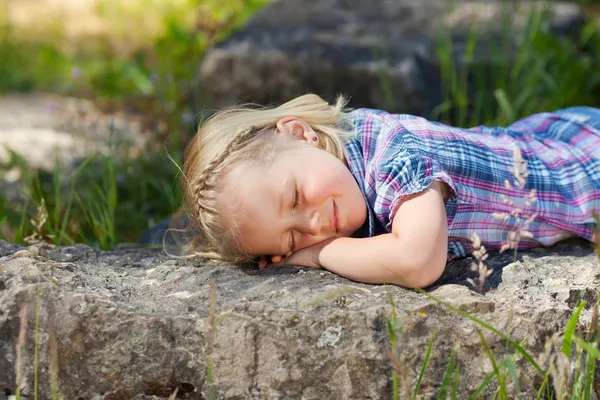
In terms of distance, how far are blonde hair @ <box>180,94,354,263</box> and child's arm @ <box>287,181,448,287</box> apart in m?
0.33

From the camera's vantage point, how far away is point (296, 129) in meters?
2.58

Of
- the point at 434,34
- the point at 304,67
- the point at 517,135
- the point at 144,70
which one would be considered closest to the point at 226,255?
the point at 517,135

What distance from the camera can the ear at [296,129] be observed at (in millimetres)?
2520

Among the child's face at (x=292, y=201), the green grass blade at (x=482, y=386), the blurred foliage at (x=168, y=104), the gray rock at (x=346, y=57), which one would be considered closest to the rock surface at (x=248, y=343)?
the green grass blade at (x=482, y=386)

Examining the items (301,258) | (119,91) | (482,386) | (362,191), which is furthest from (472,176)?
(119,91)

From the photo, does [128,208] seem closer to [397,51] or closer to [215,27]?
[215,27]

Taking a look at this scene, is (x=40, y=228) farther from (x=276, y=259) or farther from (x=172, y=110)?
(x=172, y=110)

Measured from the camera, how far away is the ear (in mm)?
2520

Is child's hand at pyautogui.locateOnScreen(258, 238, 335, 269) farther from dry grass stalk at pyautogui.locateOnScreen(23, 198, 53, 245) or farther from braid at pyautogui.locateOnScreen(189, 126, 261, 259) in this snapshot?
dry grass stalk at pyautogui.locateOnScreen(23, 198, 53, 245)

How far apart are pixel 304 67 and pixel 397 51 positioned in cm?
54

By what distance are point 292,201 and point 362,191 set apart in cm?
27

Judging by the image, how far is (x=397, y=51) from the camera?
4.40m

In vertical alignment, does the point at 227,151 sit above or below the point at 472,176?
above

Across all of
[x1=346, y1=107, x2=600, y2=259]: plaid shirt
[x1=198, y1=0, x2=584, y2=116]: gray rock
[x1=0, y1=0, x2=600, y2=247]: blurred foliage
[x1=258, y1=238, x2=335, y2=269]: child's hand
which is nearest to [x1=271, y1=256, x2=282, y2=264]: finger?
[x1=258, y1=238, x2=335, y2=269]: child's hand
